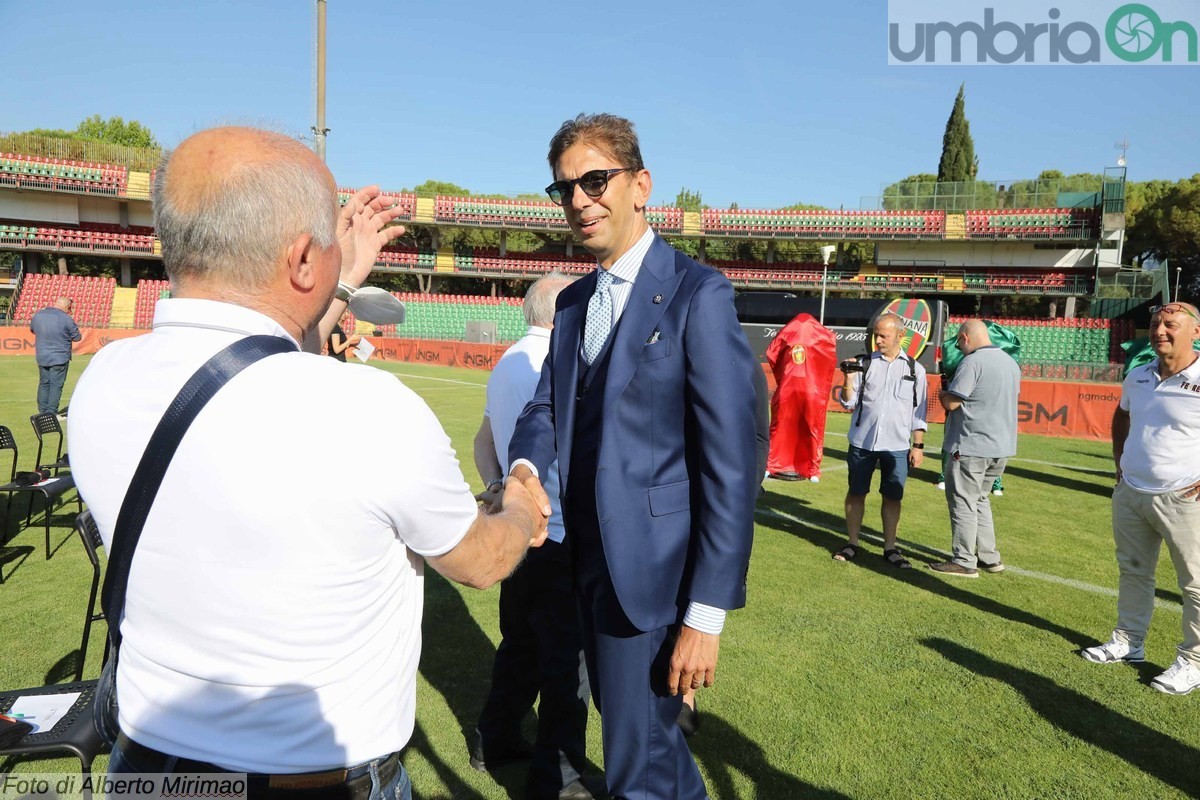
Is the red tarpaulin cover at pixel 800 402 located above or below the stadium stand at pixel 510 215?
below

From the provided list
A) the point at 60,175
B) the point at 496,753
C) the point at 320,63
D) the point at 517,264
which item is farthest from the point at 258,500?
the point at 60,175

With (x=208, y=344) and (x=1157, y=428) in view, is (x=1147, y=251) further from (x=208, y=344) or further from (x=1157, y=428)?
(x=208, y=344)

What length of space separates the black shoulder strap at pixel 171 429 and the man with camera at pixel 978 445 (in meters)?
5.89

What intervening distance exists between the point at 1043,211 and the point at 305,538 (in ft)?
161

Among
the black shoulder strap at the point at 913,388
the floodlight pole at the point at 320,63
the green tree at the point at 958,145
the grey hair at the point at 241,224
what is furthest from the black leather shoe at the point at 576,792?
the green tree at the point at 958,145

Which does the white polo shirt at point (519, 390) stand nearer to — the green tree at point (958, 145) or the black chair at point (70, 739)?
the black chair at point (70, 739)

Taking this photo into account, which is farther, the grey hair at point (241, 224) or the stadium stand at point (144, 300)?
A: the stadium stand at point (144, 300)

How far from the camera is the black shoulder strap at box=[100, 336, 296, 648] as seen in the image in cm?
108

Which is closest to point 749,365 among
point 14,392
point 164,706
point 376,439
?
point 376,439

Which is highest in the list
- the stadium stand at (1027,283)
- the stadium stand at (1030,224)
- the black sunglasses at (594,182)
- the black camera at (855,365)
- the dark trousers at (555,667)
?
the stadium stand at (1030,224)

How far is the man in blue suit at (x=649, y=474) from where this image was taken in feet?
6.40

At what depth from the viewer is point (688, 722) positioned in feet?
11.6

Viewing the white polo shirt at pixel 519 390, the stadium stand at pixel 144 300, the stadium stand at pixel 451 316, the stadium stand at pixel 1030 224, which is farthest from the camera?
the stadium stand at pixel 451 316

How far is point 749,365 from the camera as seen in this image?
2.01m
